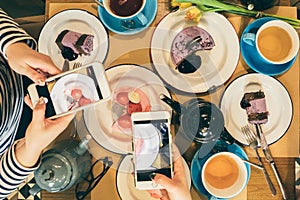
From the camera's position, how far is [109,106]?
1.09m

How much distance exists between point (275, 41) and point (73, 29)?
0.47m

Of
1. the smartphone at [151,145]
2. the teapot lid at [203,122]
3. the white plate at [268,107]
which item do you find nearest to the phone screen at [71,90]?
the smartphone at [151,145]

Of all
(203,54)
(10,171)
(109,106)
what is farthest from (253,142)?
(10,171)

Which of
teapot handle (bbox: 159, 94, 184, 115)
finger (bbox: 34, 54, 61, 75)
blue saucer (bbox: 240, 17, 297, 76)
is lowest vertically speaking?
teapot handle (bbox: 159, 94, 184, 115)

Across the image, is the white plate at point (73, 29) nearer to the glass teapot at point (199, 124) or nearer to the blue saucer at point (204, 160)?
the glass teapot at point (199, 124)

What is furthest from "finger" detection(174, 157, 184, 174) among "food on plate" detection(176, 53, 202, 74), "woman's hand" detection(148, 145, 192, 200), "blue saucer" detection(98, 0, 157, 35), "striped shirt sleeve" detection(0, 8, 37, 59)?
"striped shirt sleeve" detection(0, 8, 37, 59)

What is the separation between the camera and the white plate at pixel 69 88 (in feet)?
3.30

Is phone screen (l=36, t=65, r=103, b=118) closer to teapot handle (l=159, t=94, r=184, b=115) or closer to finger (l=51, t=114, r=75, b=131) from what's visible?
finger (l=51, t=114, r=75, b=131)

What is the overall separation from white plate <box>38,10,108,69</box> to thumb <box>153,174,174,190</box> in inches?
11.8

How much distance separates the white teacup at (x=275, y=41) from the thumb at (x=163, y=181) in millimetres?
353

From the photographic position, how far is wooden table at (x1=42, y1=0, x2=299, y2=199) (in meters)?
1.10

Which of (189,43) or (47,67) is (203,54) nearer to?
(189,43)

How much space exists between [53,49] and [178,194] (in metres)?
0.44

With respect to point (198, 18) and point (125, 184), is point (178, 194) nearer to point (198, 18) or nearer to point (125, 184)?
point (125, 184)
